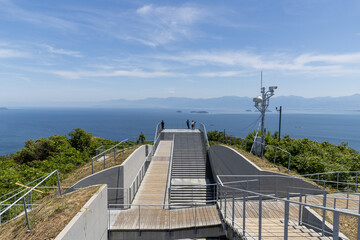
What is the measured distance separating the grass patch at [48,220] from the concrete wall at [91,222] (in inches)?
Answer: 8.1

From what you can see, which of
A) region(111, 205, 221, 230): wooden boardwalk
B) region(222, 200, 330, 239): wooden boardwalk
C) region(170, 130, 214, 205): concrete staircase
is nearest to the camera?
region(222, 200, 330, 239): wooden boardwalk

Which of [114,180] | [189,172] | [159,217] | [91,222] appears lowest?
[159,217]

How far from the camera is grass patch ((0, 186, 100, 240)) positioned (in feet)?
18.0

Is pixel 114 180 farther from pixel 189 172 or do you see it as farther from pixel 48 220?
pixel 189 172

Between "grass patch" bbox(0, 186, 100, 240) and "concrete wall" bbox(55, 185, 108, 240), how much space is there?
205mm

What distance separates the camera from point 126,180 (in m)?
12.1

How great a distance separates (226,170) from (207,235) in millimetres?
5736

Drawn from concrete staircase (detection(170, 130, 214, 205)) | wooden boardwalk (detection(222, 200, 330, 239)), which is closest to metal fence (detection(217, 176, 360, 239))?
Answer: wooden boardwalk (detection(222, 200, 330, 239))

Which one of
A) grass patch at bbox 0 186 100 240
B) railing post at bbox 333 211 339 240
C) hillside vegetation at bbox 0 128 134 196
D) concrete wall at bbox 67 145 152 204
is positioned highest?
railing post at bbox 333 211 339 240

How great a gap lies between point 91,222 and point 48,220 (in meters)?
1.29

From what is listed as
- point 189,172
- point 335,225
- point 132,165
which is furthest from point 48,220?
point 189,172

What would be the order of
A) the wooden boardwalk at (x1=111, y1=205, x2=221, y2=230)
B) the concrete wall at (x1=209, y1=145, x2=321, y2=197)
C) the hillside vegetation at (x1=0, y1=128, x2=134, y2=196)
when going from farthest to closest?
the hillside vegetation at (x1=0, y1=128, x2=134, y2=196), the concrete wall at (x1=209, y1=145, x2=321, y2=197), the wooden boardwalk at (x1=111, y1=205, x2=221, y2=230)

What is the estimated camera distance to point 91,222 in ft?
22.7

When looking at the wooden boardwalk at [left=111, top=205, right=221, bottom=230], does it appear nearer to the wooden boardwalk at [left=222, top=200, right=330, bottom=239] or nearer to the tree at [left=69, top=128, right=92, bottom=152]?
the wooden boardwalk at [left=222, top=200, right=330, bottom=239]
